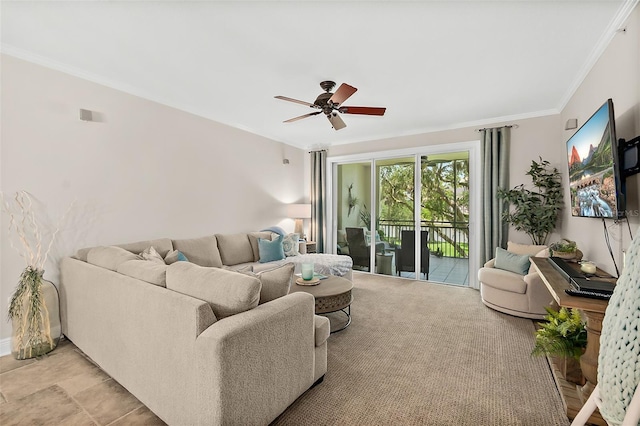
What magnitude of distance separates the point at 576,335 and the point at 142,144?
438 cm

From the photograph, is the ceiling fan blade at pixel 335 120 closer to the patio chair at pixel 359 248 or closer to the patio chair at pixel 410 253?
the patio chair at pixel 410 253

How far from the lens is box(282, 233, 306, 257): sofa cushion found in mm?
4680

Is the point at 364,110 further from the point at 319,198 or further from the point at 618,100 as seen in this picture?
the point at 319,198

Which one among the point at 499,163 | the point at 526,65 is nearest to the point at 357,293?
the point at 499,163

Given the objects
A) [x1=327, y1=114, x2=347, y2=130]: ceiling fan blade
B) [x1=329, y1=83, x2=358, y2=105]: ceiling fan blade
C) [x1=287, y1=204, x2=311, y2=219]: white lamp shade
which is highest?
[x1=329, y1=83, x2=358, y2=105]: ceiling fan blade

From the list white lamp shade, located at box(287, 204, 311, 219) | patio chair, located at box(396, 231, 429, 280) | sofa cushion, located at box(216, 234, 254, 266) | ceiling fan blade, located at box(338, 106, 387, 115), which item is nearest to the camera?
ceiling fan blade, located at box(338, 106, 387, 115)

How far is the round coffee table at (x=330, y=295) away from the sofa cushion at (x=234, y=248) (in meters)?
1.51

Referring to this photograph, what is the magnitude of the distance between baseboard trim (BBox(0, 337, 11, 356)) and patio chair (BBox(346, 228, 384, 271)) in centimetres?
463

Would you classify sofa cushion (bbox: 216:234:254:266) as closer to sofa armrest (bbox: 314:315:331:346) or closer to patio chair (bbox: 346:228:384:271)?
patio chair (bbox: 346:228:384:271)

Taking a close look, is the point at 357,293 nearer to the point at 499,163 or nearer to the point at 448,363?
the point at 448,363

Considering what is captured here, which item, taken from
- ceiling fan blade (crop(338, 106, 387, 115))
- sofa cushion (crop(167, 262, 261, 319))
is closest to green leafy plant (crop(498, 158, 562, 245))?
ceiling fan blade (crop(338, 106, 387, 115))

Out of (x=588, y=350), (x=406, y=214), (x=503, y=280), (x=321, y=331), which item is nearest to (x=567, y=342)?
(x=588, y=350)

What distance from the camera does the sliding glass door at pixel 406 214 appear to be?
4.75 m

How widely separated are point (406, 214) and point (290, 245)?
209 cm
